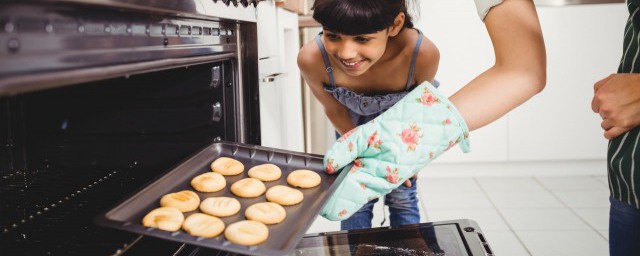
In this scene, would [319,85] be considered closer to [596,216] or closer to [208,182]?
[208,182]

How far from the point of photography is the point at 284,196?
0.85 m

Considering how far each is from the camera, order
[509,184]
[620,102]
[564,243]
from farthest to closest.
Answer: [509,184], [564,243], [620,102]

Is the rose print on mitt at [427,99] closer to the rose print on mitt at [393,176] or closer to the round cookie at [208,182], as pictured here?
the rose print on mitt at [393,176]

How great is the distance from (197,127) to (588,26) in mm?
2539

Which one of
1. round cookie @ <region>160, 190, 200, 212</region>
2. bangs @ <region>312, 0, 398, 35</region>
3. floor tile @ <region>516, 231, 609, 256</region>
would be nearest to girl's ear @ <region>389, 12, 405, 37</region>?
bangs @ <region>312, 0, 398, 35</region>

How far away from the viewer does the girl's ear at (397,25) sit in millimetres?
1348

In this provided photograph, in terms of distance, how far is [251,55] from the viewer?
1.13 meters

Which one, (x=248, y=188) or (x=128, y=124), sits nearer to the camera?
(x=248, y=188)

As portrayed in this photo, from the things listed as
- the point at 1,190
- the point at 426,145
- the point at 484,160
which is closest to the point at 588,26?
the point at 484,160

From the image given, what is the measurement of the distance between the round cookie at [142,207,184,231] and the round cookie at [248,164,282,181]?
0.20 meters

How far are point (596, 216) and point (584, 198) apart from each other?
0.89 ft

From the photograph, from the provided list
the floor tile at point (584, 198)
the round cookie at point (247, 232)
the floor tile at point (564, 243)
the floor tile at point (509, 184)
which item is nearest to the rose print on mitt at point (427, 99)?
the round cookie at point (247, 232)

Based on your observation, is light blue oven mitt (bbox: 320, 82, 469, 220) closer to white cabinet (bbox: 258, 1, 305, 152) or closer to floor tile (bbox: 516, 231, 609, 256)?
white cabinet (bbox: 258, 1, 305, 152)

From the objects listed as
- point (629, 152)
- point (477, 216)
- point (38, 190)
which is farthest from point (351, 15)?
point (477, 216)
